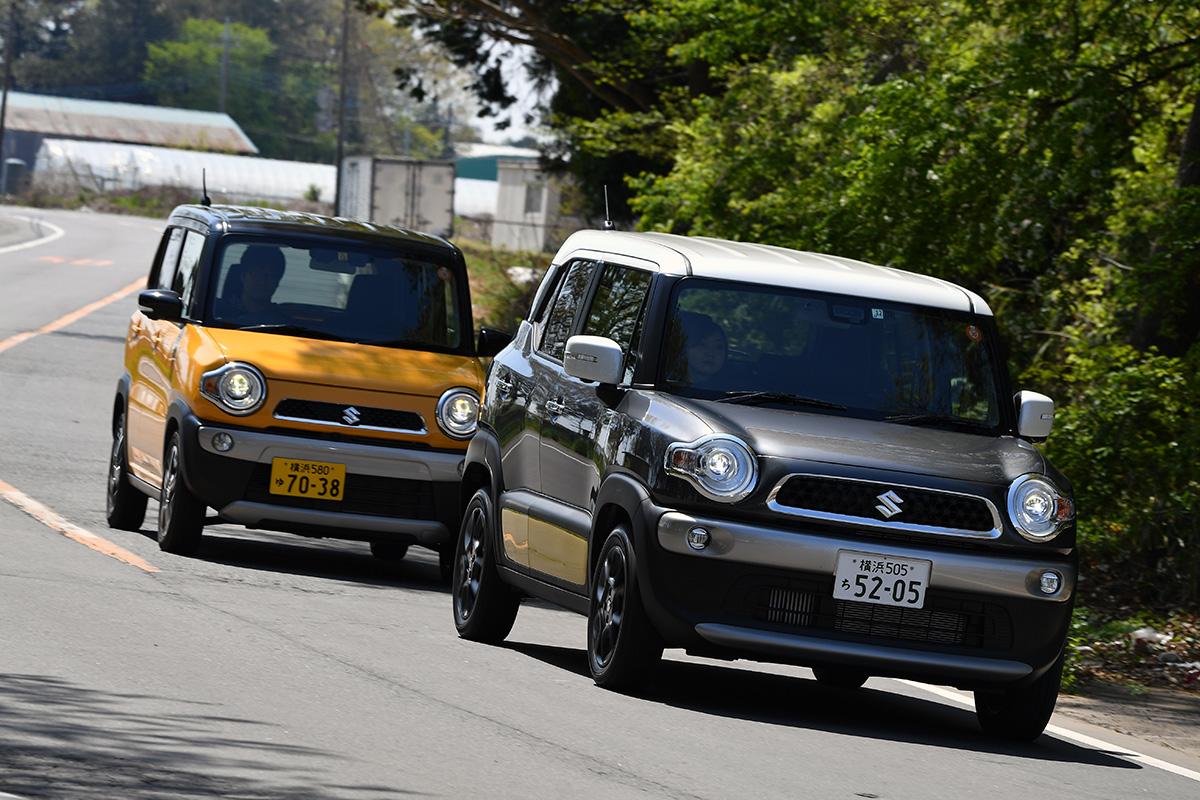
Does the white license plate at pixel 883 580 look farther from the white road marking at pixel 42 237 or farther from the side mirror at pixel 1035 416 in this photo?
the white road marking at pixel 42 237

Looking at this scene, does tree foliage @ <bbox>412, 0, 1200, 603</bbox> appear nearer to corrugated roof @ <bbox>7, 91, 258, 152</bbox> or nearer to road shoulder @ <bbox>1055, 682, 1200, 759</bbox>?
road shoulder @ <bbox>1055, 682, 1200, 759</bbox>

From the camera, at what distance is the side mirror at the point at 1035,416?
879 cm

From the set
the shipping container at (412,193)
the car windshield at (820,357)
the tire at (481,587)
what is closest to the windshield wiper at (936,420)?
the car windshield at (820,357)

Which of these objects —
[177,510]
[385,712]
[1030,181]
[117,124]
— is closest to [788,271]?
[385,712]

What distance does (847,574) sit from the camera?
799cm

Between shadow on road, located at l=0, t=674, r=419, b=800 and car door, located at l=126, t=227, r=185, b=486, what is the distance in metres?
5.15

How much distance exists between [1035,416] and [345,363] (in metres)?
4.71

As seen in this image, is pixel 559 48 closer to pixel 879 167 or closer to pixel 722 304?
pixel 879 167

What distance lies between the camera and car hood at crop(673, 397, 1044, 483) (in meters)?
8.09

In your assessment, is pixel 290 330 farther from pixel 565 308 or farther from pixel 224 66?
pixel 224 66

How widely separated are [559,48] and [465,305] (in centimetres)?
1984

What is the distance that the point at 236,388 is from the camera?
1184cm

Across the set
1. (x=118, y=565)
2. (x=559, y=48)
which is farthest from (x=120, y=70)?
(x=118, y=565)

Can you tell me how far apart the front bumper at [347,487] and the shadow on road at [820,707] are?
6.16 ft
